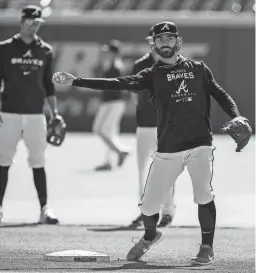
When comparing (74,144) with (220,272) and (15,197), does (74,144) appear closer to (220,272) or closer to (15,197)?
(15,197)

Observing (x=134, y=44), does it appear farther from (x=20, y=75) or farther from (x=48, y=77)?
(x=20, y=75)

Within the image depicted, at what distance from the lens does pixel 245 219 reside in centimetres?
1134

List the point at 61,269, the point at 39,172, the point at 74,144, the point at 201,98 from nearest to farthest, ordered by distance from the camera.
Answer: the point at 61,269 < the point at 201,98 < the point at 39,172 < the point at 74,144

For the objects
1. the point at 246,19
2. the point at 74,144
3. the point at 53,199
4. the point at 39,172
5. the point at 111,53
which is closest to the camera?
the point at 39,172

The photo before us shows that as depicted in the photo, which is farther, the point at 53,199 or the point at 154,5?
the point at 154,5

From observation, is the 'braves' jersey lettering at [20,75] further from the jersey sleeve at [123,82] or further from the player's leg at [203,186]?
the player's leg at [203,186]

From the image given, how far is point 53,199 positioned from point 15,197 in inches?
20.6

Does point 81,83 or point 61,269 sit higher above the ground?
point 81,83

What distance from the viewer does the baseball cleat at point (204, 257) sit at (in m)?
8.03

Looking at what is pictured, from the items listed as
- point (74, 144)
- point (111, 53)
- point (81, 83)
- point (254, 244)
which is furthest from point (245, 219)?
point (74, 144)

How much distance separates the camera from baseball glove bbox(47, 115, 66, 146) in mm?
10992

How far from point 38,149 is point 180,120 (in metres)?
2.79

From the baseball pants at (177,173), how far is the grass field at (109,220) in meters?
0.48

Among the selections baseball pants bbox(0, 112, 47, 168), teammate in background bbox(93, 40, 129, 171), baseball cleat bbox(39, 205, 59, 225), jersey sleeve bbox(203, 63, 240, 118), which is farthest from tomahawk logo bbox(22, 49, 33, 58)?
teammate in background bbox(93, 40, 129, 171)
